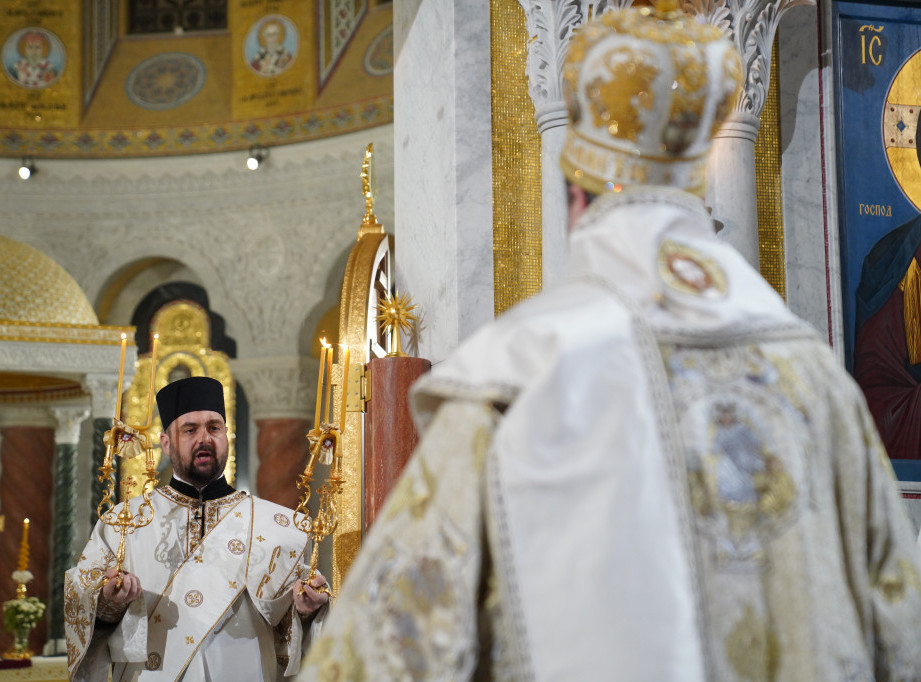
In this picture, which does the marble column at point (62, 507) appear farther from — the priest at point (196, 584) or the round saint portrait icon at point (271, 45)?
the priest at point (196, 584)

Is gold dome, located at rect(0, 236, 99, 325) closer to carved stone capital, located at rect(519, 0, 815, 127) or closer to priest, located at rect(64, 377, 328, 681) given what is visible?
priest, located at rect(64, 377, 328, 681)

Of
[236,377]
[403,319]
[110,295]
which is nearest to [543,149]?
[403,319]

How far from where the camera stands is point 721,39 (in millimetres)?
2090

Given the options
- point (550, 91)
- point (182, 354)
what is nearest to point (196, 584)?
A: point (550, 91)

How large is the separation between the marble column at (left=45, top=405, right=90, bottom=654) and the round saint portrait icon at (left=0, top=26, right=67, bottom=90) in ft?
11.6

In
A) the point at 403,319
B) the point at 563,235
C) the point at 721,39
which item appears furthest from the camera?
the point at 403,319

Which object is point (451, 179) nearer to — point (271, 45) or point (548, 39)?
point (548, 39)

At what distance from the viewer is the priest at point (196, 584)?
404 cm

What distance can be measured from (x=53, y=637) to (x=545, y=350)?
10066 mm

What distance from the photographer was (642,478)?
1.74 m

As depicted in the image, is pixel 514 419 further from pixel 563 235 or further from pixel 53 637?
pixel 53 637

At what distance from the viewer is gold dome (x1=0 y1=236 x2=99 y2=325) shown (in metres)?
9.50

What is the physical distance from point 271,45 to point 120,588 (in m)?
9.18

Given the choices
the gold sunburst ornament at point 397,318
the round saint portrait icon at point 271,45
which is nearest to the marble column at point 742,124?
the gold sunburst ornament at point 397,318
